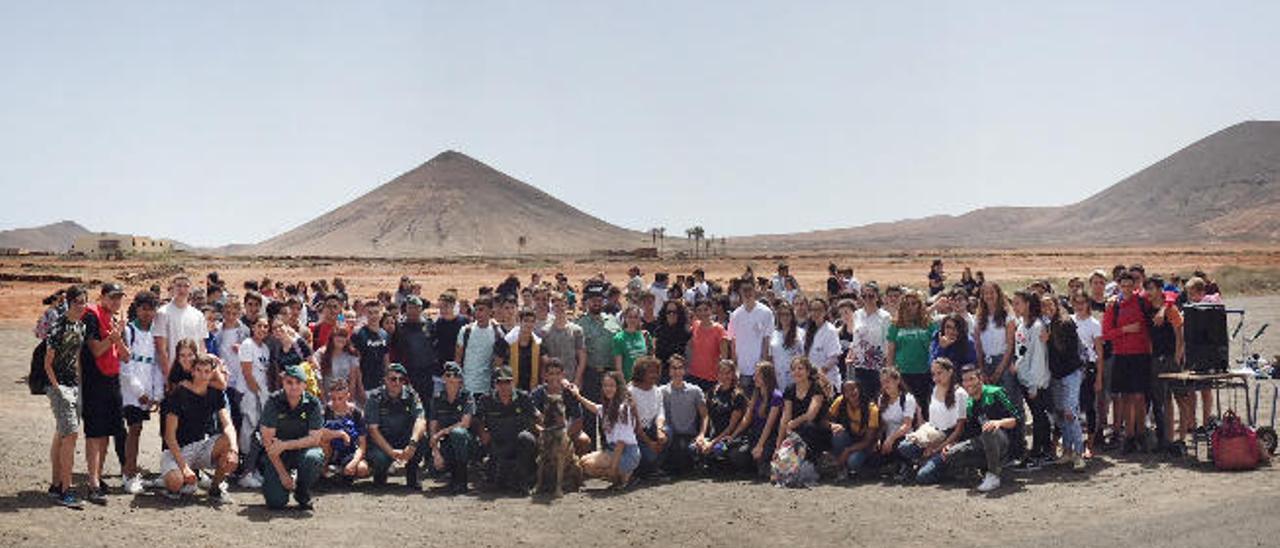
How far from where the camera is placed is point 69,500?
9.17 meters

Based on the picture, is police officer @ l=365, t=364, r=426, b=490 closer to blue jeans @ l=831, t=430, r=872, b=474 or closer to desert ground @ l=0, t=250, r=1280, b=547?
desert ground @ l=0, t=250, r=1280, b=547

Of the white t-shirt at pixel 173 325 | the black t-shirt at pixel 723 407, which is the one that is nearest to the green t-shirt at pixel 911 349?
the black t-shirt at pixel 723 407

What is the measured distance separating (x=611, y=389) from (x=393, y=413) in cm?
212

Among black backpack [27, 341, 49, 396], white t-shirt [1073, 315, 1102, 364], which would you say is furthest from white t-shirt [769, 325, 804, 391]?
black backpack [27, 341, 49, 396]

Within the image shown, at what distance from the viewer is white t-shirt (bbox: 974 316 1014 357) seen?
445 inches

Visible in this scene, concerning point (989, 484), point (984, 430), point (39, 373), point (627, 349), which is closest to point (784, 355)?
Result: point (627, 349)

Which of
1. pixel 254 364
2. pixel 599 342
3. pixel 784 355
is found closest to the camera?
pixel 254 364

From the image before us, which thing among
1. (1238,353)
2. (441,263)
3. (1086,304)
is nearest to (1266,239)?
(441,263)

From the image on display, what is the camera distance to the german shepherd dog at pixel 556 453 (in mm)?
10477

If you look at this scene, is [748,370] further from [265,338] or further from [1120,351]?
[265,338]

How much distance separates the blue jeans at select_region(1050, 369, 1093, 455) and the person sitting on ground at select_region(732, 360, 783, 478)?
2732mm

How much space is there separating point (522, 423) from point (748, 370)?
2.75 m

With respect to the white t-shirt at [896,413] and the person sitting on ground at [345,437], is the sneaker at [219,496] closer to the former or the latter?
the person sitting on ground at [345,437]

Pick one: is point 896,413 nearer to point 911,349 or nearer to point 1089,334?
point 911,349
